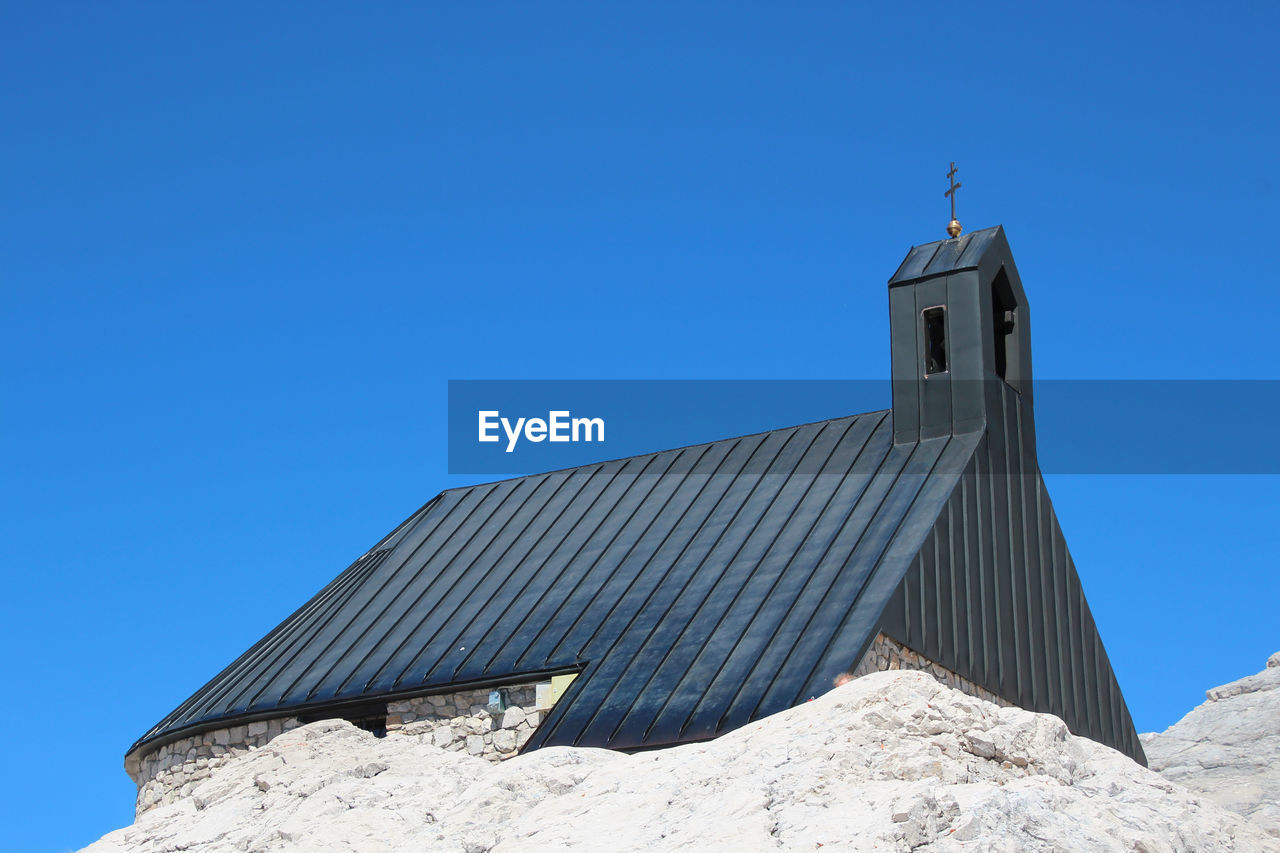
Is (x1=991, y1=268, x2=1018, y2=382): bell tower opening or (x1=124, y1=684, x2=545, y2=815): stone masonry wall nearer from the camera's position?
(x1=124, y1=684, x2=545, y2=815): stone masonry wall

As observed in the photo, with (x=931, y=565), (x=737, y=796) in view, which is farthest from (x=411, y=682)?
(x=737, y=796)

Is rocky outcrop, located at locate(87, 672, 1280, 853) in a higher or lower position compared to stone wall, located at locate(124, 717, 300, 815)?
lower

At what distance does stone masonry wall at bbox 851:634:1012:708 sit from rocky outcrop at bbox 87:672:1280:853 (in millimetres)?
4062

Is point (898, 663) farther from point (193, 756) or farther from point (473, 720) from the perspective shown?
point (193, 756)

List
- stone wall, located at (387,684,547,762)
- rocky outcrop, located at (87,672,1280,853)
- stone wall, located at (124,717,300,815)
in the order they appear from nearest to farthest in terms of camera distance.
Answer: rocky outcrop, located at (87,672,1280,853) → stone wall, located at (387,684,547,762) → stone wall, located at (124,717,300,815)

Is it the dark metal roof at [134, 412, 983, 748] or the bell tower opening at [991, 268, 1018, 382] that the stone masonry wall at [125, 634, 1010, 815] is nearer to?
the dark metal roof at [134, 412, 983, 748]

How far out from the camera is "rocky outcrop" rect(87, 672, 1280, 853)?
729 centimetres

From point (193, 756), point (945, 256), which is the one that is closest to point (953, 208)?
point (945, 256)

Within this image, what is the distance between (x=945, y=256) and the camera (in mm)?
18344

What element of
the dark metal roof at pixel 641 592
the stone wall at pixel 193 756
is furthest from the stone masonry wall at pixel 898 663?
the stone wall at pixel 193 756

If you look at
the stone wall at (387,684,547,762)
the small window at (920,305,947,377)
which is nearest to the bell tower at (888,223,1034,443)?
the small window at (920,305,947,377)

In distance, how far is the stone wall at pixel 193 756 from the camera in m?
17.2

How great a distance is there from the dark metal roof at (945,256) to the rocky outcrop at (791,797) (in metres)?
9.42

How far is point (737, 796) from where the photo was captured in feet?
26.8
